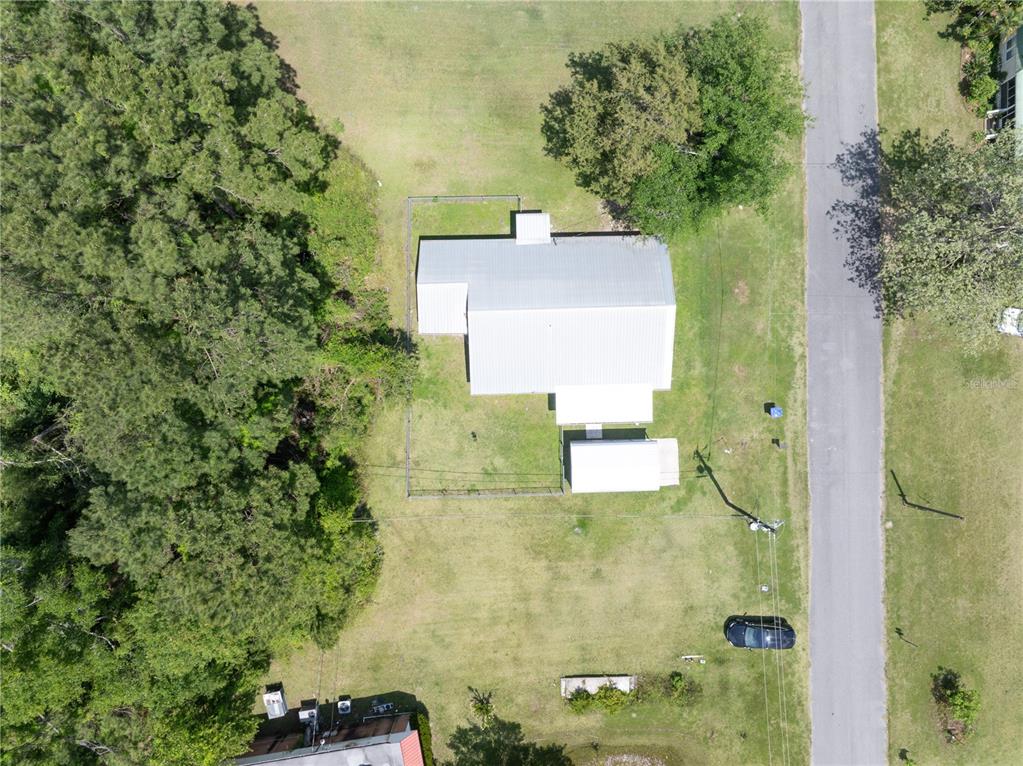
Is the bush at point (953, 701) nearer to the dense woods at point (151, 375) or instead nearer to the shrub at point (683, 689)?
the shrub at point (683, 689)

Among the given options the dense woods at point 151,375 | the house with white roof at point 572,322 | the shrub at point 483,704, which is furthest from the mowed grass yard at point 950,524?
the dense woods at point 151,375

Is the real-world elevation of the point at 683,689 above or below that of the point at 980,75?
below

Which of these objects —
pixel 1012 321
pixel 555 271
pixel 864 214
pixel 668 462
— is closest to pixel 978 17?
pixel 864 214

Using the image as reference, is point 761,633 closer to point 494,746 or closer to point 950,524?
point 950,524

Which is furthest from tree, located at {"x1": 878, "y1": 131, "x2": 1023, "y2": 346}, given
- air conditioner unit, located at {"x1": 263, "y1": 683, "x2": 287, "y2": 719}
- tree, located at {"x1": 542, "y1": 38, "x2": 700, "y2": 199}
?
air conditioner unit, located at {"x1": 263, "y1": 683, "x2": 287, "y2": 719}

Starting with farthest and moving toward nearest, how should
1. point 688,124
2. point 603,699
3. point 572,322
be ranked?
point 603,699 → point 572,322 → point 688,124

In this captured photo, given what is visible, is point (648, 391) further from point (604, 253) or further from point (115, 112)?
point (115, 112)
